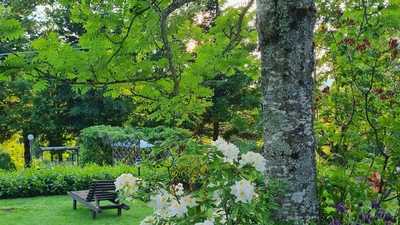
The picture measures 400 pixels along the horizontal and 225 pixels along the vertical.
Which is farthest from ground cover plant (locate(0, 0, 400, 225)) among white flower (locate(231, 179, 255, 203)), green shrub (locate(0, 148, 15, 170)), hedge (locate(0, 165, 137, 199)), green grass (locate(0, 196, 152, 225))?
green shrub (locate(0, 148, 15, 170))

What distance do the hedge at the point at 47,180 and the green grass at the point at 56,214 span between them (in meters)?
0.53

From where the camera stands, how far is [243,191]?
196 cm

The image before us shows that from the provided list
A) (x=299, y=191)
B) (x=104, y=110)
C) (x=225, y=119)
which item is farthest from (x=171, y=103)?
(x=104, y=110)

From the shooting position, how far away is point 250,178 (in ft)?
6.83

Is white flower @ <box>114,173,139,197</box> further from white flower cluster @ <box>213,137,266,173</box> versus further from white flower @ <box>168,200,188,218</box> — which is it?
white flower cluster @ <box>213,137,266,173</box>

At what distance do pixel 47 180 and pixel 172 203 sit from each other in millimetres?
9361

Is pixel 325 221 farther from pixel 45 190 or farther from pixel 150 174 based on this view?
pixel 45 190

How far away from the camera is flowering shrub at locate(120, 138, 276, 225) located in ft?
6.45

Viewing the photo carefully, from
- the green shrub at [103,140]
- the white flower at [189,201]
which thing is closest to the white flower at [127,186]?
the white flower at [189,201]

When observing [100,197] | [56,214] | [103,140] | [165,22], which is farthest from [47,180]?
[165,22]

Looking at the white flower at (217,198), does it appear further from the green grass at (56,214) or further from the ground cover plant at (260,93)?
the green grass at (56,214)

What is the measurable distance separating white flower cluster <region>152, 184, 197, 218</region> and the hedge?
9.06 metres

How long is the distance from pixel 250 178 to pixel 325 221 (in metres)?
0.62

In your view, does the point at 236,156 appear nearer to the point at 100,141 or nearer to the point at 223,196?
the point at 223,196
